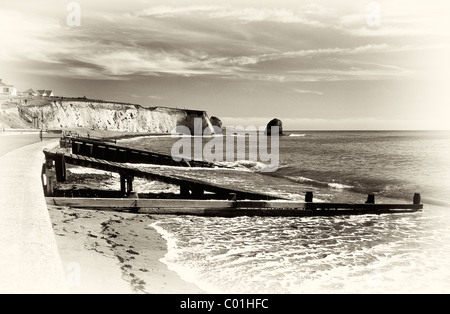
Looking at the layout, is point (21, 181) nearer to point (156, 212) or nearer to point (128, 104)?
point (156, 212)

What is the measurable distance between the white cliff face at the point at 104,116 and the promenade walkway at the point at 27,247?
98.4 meters

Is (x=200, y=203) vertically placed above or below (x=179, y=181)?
below

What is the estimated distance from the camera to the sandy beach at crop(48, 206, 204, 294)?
6.01 m

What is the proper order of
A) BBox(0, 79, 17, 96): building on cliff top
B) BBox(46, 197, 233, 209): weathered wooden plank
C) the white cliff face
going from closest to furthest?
BBox(46, 197, 233, 209): weathered wooden plank → BBox(0, 79, 17, 96): building on cliff top → the white cliff face

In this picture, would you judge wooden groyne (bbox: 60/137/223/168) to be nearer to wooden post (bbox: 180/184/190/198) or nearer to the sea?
wooden post (bbox: 180/184/190/198)

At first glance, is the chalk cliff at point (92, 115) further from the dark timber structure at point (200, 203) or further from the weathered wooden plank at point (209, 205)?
the weathered wooden plank at point (209, 205)

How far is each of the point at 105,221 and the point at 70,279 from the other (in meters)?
4.91

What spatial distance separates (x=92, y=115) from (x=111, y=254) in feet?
474

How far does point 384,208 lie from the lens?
14.2 metres

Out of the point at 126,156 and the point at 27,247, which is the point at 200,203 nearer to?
the point at 27,247

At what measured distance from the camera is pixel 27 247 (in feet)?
15.0

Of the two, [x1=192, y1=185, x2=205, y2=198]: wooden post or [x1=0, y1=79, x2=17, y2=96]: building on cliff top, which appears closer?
[x1=192, y1=185, x2=205, y2=198]: wooden post

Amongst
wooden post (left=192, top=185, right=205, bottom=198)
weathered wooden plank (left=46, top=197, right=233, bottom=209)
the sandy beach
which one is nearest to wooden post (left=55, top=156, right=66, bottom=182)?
wooden post (left=192, top=185, right=205, bottom=198)

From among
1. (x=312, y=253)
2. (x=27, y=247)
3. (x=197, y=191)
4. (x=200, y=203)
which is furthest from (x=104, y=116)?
(x=27, y=247)
